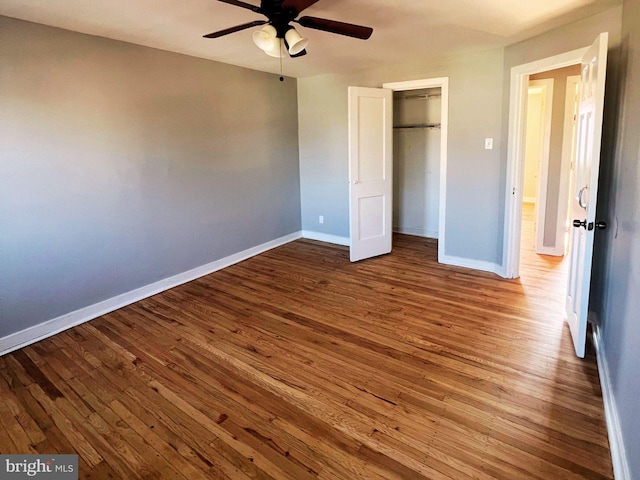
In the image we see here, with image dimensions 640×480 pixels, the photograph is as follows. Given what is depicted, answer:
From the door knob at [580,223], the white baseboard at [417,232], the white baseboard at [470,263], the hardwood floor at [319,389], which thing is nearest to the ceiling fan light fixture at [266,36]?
the hardwood floor at [319,389]

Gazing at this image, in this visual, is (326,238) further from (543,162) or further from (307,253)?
(543,162)

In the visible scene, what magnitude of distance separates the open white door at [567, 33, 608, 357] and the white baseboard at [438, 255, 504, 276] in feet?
4.16

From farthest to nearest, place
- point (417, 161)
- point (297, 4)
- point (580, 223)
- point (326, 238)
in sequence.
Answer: point (417, 161), point (326, 238), point (580, 223), point (297, 4)

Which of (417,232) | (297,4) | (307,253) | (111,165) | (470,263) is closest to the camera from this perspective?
(297,4)

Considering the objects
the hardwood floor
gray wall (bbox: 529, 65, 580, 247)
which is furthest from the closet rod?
the hardwood floor

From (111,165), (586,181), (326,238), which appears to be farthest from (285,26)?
(326,238)

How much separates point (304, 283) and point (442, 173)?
6.70 feet

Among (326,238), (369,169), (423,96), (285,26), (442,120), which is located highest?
(423,96)

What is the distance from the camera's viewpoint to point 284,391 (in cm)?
234

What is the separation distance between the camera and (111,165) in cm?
340

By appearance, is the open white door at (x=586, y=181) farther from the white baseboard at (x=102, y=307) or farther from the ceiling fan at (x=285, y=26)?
the white baseboard at (x=102, y=307)

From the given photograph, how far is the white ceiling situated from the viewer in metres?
2.56

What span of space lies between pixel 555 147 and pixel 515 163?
3.53 ft

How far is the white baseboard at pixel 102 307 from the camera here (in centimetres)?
295
